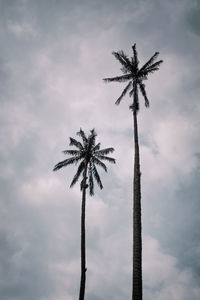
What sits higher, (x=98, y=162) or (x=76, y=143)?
(x=76, y=143)

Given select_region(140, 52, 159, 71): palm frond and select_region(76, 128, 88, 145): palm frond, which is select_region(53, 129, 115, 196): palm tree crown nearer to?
select_region(76, 128, 88, 145): palm frond

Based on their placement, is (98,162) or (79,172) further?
(98,162)

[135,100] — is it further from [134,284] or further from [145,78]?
[134,284]

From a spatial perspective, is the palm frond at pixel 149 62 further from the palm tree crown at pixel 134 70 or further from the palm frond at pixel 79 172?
the palm frond at pixel 79 172

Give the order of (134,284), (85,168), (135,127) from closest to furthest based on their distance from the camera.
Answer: (134,284) < (135,127) < (85,168)

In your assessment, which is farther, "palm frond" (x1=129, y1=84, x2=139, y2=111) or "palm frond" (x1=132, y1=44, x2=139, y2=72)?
"palm frond" (x1=132, y1=44, x2=139, y2=72)

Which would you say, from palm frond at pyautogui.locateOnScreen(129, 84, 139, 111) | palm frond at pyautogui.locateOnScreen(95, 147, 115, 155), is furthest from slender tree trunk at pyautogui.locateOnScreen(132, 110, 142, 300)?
palm frond at pyautogui.locateOnScreen(95, 147, 115, 155)

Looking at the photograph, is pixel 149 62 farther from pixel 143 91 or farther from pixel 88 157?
pixel 88 157

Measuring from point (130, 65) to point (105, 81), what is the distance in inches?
102

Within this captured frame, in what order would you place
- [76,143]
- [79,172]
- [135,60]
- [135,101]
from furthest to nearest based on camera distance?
[79,172] < [76,143] < [135,60] < [135,101]

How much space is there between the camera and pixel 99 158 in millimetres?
22625

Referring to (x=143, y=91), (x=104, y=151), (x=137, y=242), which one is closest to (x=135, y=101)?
(x=143, y=91)

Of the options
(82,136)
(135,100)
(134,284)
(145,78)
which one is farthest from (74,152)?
(134,284)

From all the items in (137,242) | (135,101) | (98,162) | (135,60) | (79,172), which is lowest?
(137,242)
